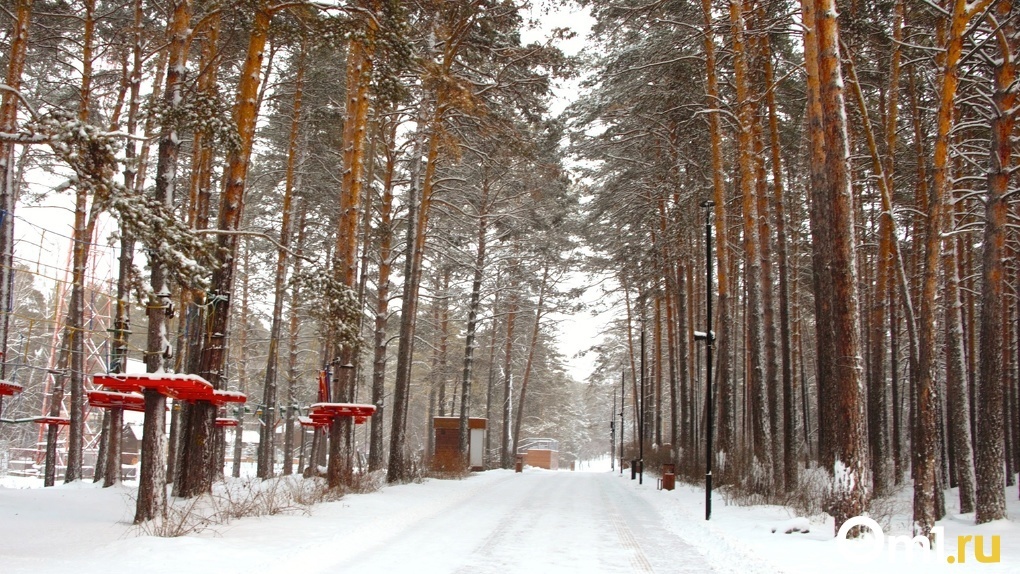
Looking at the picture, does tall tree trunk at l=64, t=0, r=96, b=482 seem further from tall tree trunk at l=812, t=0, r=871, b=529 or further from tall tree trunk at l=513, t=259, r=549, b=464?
tall tree trunk at l=513, t=259, r=549, b=464

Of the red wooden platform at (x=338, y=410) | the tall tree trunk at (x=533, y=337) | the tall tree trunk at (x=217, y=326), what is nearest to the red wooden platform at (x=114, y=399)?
the tall tree trunk at (x=217, y=326)

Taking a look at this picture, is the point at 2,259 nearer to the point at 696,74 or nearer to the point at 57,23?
the point at 57,23

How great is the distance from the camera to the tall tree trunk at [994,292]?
41.4 ft

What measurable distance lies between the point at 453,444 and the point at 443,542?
61.0ft

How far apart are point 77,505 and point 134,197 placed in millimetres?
7348

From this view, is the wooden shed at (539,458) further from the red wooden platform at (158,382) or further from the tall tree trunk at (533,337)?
the red wooden platform at (158,382)

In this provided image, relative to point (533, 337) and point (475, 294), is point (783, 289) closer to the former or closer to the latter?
point (475, 294)

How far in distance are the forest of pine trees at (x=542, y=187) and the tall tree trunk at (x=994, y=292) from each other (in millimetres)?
52

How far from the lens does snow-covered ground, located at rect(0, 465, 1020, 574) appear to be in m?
7.63

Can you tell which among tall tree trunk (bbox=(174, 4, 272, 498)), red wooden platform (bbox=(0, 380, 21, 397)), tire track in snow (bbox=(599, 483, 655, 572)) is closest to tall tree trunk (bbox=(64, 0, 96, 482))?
red wooden platform (bbox=(0, 380, 21, 397))

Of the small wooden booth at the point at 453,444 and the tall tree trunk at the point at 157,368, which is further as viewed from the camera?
the small wooden booth at the point at 453,444

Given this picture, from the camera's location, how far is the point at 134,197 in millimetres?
7250

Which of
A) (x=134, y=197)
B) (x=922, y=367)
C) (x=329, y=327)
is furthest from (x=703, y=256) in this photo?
(x=134, y=197)

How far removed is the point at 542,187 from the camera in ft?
84.1
